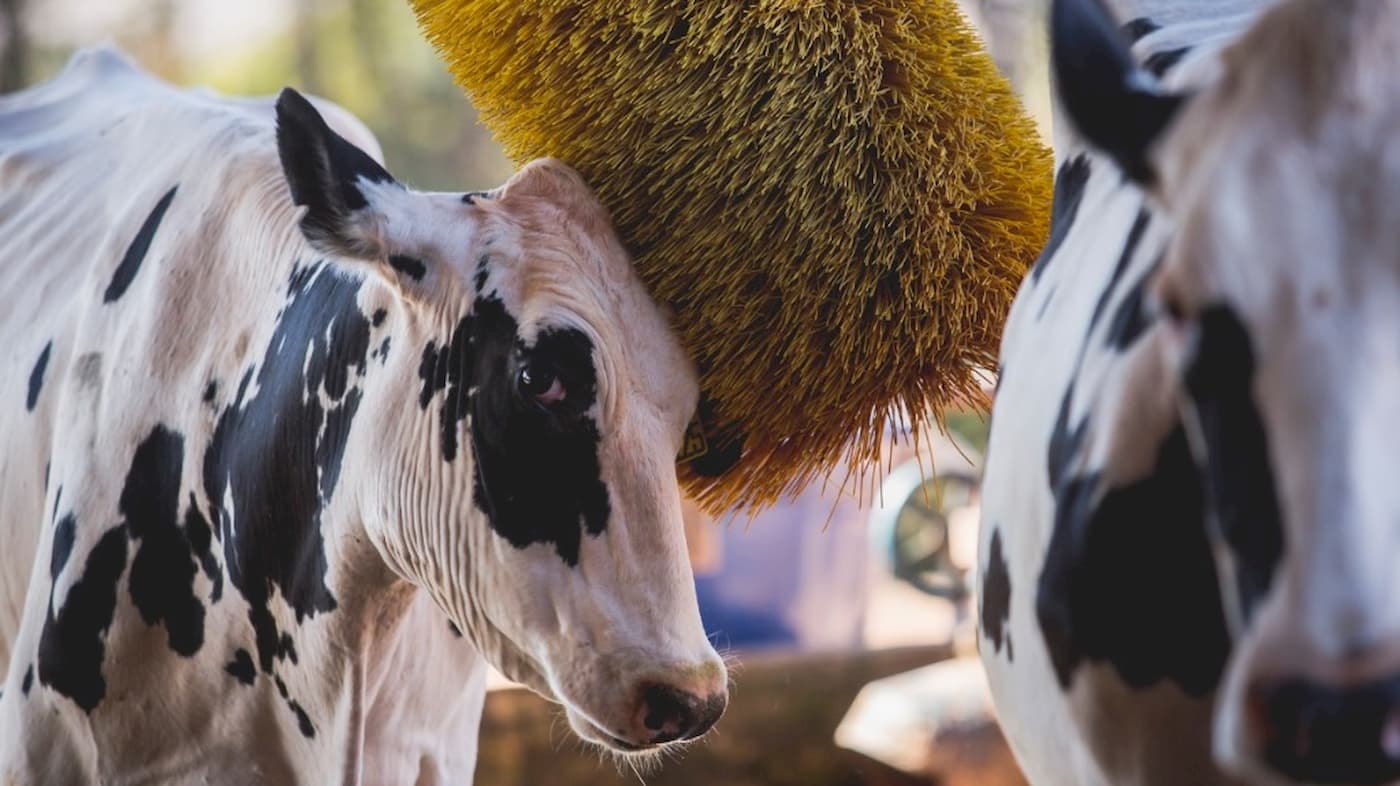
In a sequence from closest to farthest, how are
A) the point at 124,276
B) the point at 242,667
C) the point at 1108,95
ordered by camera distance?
the point at 1108,95, the point at 242,667, the point at 124,276

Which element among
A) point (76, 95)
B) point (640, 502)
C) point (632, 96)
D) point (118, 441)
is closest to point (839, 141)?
point (632, 96)

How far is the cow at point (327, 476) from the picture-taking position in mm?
1859

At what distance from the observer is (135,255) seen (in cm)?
236

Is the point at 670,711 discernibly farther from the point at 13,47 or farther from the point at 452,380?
the point at 13,47

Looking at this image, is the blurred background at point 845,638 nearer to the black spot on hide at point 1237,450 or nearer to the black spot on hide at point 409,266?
the black spot on hide at point 409,266

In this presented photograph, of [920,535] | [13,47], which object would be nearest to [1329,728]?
[920,535]

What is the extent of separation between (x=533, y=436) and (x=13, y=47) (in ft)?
25.7

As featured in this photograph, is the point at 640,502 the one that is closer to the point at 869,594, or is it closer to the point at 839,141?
the point at 839,141

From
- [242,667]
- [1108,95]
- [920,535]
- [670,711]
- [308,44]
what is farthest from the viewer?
[308,44]

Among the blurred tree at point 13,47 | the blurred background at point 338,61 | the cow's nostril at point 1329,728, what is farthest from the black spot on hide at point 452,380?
the blurred background at point 338,61

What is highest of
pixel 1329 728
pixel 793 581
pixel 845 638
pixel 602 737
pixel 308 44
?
pixel 1329 728

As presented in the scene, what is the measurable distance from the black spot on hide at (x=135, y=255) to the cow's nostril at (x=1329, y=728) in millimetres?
1786

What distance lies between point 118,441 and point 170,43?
32.6 feet

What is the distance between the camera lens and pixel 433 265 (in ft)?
6.31
